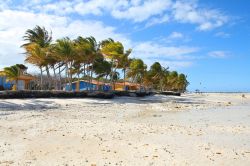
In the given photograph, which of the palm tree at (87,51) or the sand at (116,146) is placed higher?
the palm tree at (87,51)

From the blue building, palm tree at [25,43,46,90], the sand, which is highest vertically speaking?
palm tree at [25,43,46,90]

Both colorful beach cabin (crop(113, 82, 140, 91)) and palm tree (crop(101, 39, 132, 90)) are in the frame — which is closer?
palm tree (crop(101, 39, 132, 90))

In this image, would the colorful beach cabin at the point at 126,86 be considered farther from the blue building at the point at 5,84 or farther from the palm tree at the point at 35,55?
the palm tree at the point at 35,55

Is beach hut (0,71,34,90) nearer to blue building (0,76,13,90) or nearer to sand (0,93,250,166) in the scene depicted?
blue building (0,76,13,90)

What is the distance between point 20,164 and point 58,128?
6.14 meters

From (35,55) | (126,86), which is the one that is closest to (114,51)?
(35,55)

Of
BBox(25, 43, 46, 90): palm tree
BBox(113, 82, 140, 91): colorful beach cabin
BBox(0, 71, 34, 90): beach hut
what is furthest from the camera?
BBox(113, 82, 140, 91): colorful beach cabin

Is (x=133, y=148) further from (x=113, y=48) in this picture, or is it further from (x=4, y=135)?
(x=113, y=48)

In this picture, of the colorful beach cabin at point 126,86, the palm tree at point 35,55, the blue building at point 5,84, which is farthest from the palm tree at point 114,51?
the colorful beach cabin at point 126,86

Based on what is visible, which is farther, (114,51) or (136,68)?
(136,68)

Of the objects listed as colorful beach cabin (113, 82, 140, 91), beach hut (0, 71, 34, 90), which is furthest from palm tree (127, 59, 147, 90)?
beach hut (0, 71, 34, 90)

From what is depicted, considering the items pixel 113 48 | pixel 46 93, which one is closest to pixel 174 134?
pixel 46 93

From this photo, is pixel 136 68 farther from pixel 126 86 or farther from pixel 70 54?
pixel 70 54

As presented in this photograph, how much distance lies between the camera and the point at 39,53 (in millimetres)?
42844
